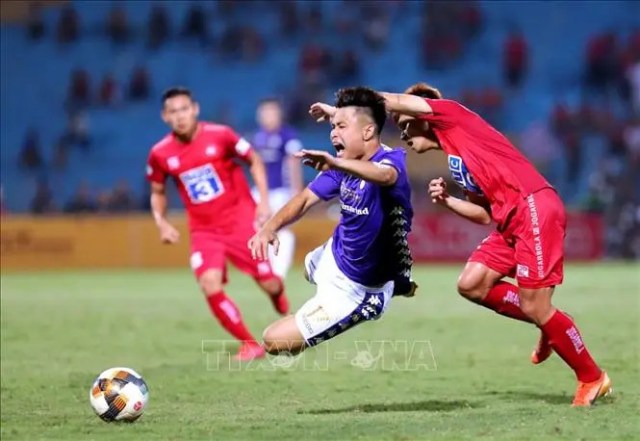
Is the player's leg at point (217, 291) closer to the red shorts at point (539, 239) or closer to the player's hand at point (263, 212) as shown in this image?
the player's hand at point (263, 212)

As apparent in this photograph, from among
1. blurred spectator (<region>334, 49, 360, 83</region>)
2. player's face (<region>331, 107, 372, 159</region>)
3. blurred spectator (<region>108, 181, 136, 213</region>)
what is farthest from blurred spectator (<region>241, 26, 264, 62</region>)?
player's face (<region>331, 107, 372, 159</region>)

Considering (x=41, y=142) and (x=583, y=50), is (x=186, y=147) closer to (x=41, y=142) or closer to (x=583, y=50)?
(x=41, y=142)

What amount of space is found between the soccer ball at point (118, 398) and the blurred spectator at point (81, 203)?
18.1 m

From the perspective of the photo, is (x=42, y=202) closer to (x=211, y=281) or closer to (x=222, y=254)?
(x=222, y=254)

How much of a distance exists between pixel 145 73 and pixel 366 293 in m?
22.3

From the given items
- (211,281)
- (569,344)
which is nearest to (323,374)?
(211,281)

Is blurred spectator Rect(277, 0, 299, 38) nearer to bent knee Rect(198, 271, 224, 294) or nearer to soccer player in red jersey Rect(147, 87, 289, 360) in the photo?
soccer player in red jersey Rect(147, 87, 289, 360)

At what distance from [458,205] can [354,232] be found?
1.04 metres

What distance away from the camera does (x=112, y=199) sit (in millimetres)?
25219

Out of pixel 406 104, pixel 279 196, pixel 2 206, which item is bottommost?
pixel 2 206

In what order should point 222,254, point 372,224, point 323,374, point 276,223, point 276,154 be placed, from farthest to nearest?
point 276,154
point 222,254
point 323,374
point 372,224
point 276,223

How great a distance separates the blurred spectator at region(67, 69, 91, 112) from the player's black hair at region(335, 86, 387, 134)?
73.2 feet

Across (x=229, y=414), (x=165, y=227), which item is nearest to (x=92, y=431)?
(x=229, y=414)

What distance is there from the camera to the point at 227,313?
10.7 metres
